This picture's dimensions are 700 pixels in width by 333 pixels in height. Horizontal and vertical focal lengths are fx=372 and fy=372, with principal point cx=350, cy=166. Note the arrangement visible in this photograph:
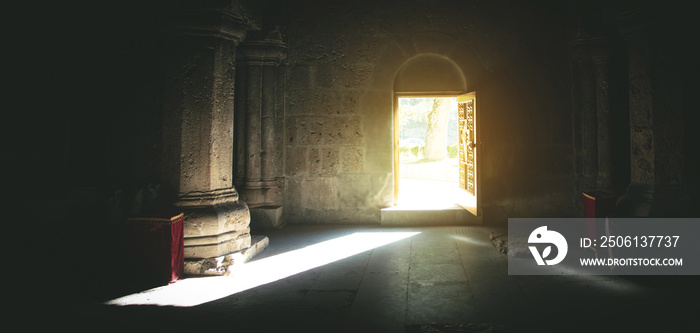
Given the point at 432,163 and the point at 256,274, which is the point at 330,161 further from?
the point at 432,163

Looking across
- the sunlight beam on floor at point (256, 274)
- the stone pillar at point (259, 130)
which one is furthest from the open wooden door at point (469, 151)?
the stone pillar at point (259, 130)

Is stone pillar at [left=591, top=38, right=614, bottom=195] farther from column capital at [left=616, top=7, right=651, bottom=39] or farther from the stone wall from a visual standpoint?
column capital at [left=616, top=7, right=651, bottom=39]

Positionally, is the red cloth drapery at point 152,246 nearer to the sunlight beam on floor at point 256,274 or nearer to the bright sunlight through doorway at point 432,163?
the sunlight beam on floor at point 256,274

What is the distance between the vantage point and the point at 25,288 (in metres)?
3.06

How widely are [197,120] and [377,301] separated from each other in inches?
97.6

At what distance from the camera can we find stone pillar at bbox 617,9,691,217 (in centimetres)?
378

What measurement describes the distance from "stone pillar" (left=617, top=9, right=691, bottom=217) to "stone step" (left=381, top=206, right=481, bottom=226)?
219 centimetres

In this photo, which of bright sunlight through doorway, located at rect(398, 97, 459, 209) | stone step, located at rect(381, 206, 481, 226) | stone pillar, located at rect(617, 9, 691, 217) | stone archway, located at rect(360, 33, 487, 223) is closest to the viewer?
stone pillar, located at rect(617, 9, 691, 217)

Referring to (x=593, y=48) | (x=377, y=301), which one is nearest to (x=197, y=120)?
(x=377, y=301)

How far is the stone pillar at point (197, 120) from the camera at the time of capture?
12.1 feet

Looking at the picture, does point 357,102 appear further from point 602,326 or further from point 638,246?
point 602,326

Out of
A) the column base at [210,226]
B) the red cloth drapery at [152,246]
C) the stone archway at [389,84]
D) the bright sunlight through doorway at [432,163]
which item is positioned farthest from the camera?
the bright sunlight through doorway at [432,163]

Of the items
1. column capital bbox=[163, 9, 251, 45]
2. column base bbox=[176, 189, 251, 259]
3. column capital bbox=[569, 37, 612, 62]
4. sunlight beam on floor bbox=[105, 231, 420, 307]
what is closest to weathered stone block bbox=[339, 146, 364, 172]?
sunlight beam on floor bbox=[105, 231, 420, 307]

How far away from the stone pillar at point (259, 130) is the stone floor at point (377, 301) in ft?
6.17
